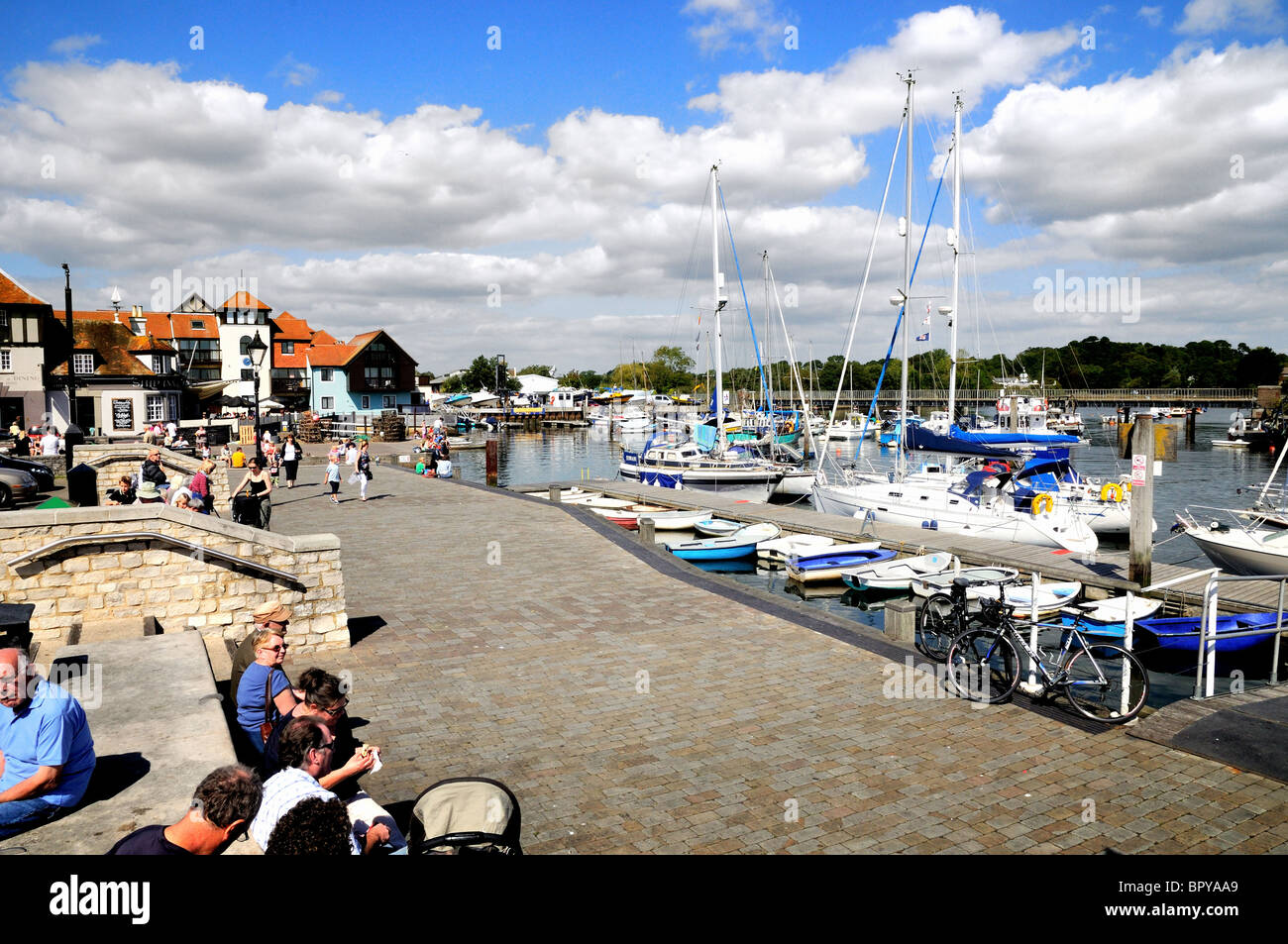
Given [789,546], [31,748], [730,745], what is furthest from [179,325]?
[730,745]

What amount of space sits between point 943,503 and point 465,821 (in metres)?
23.2

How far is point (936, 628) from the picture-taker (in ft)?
35.8

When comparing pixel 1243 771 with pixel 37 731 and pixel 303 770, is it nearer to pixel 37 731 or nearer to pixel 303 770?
pixel 303 770

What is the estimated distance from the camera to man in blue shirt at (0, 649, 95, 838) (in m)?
4.88

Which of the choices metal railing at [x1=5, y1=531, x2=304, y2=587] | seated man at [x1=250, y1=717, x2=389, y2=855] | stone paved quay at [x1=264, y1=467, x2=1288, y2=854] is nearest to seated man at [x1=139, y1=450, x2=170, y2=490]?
stone paved quay at [x1=264, y1=467, x2=1288, y2=854]

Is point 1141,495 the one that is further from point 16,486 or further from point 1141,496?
point 16,486

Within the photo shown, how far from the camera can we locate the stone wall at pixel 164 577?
9.74 meters

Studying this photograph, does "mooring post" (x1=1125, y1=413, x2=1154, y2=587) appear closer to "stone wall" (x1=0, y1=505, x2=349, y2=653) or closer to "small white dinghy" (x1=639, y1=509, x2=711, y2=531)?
"small white dinghy" (x1=639, y1=509, x2=711, y2=531)

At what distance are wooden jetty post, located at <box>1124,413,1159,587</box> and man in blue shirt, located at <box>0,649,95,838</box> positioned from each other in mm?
16124

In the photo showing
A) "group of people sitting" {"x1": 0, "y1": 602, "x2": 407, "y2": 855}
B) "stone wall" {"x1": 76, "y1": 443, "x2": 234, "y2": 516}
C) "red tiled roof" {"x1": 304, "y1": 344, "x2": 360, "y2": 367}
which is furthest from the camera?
"red tiled roof" {"x1": 304, "y1": 344, "x2": 360, "y2": 367}

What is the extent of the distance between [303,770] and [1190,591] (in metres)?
17.2

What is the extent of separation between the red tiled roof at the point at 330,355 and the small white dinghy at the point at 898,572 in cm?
7771

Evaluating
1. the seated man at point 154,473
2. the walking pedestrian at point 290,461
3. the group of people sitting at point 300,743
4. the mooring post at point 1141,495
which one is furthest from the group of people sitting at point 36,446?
the mooring post at point 1141,495

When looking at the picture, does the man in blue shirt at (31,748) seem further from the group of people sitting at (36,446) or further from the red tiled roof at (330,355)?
the red tiled roof at (330,355)
